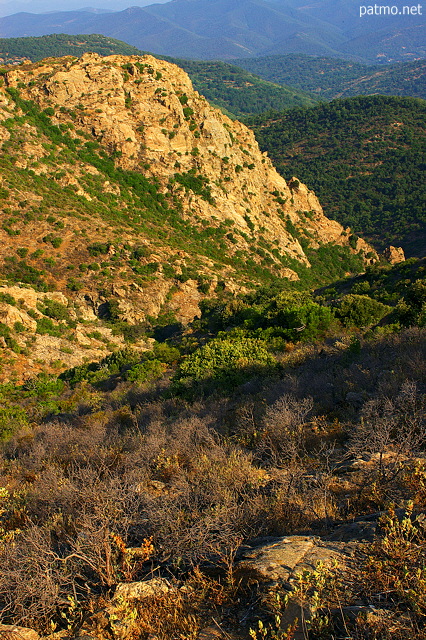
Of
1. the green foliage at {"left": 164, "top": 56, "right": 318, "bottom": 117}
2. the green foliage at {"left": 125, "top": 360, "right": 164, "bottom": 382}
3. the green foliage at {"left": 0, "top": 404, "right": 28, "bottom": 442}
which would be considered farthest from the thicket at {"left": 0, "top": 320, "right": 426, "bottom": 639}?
the green foliage at {"left": 164, "top": 56, "right": 318, "bottom": 117}

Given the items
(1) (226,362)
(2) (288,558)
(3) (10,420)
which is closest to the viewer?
(2) (288,558)

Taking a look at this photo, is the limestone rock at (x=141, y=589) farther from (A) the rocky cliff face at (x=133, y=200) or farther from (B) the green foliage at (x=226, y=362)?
(A) the rocky cliff face at (x=133, y=200)

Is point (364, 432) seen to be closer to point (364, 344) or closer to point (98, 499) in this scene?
point (98, 499)

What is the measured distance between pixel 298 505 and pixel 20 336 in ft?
67.1

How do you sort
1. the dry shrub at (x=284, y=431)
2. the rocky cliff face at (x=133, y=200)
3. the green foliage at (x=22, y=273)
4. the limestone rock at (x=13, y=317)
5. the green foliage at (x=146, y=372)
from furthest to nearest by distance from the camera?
the rocky cliff face at (x=133, y=200) → the green foliage at (x=22, y=273) → the limestone rock at (x=13, y=317) → the green foliage at (x=146, y=372) → the dry shrub at (x=284, y=431)

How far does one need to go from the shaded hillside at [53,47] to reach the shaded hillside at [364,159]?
108 meters

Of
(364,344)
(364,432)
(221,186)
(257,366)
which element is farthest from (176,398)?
(221,186)

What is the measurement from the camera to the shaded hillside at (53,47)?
154 metres

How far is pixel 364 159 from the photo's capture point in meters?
79.3

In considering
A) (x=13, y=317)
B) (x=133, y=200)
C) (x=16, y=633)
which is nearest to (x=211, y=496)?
(x=16, y=633)

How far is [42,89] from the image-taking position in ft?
132

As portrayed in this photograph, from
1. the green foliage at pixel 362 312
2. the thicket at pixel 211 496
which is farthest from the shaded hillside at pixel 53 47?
the thicket at pixel 211 496

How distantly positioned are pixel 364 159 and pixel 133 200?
5844 centimetres

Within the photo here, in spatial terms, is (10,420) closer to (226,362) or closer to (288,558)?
(226,362)
